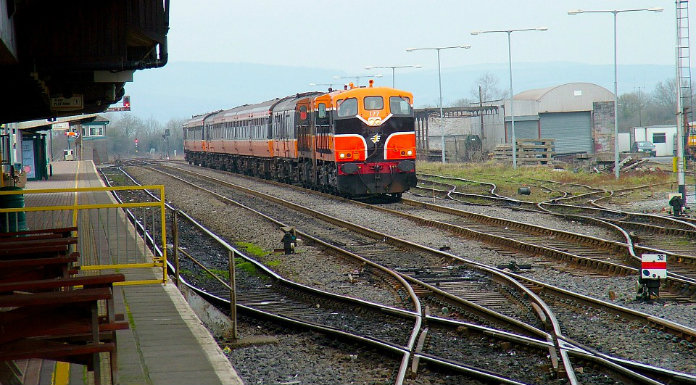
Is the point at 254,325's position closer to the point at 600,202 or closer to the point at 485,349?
the point at 485,349

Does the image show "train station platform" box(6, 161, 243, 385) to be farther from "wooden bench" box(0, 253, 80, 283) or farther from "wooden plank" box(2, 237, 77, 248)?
"wooden plank" box(2, 237, 77, 248)

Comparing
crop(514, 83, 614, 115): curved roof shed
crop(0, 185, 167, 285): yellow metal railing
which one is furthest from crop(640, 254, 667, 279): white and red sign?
crop(514, 83, 614, 115): curved roof shed

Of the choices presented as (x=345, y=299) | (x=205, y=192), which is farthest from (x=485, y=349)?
(x=205, y=192)

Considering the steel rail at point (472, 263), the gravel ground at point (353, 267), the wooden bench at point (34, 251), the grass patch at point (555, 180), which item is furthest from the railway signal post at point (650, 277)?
the grass patch at point (555, 180)

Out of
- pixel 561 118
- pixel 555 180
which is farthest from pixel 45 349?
pixel 561 118

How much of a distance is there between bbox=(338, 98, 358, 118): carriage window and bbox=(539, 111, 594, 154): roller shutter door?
1642 inches

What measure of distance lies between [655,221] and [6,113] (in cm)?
1429

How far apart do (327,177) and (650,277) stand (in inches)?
645

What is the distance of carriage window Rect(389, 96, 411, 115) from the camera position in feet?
82.0

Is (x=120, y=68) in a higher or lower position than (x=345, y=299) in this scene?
higher

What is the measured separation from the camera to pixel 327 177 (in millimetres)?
26594

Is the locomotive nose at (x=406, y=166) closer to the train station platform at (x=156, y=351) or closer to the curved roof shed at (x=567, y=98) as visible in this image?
the train station platform at (x=156, y=351)

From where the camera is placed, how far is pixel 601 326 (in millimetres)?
9477

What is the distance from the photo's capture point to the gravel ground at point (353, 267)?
10.2m
